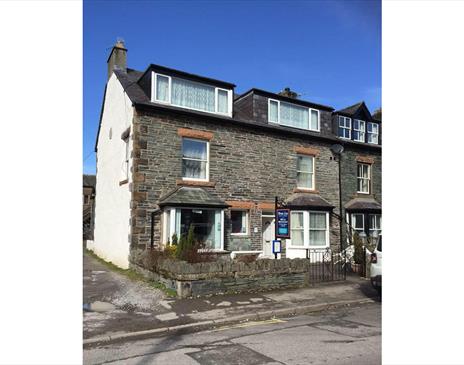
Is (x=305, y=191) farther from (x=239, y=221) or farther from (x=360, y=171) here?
(x=360, y=171)

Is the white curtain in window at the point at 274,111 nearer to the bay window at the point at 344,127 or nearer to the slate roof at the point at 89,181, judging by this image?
the bay window at the point at 344,127

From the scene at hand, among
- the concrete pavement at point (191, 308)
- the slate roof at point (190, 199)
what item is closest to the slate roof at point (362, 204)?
the slate roof at point (190, 199)

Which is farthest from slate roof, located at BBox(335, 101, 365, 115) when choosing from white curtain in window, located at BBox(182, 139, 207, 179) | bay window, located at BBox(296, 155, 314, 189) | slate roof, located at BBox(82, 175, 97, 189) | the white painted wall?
slate roof, located at BBox(82, 175, 97, 189)

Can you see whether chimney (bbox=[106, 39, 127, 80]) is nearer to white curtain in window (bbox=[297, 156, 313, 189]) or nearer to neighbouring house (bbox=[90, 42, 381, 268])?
neighbouring house (bbox=[90, 42, 381, 268])

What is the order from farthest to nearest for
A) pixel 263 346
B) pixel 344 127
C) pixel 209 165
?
pixel 344 127 → pixel 209 165 → pixel 263 346

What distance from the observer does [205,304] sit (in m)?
9.27

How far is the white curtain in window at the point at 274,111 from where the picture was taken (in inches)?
725

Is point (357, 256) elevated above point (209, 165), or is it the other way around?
point (209, 165)

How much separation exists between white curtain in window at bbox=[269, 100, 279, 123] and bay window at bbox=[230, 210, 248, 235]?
4.86 m

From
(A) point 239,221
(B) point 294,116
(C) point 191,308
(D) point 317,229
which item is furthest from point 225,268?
(B) point 294,116

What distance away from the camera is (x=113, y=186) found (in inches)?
677

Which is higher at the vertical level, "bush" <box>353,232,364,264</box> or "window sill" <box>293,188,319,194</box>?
"window sill" <box>293,188,319,194</box>

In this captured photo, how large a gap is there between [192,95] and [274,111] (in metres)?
4.56

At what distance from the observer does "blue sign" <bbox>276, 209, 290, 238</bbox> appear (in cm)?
1225
